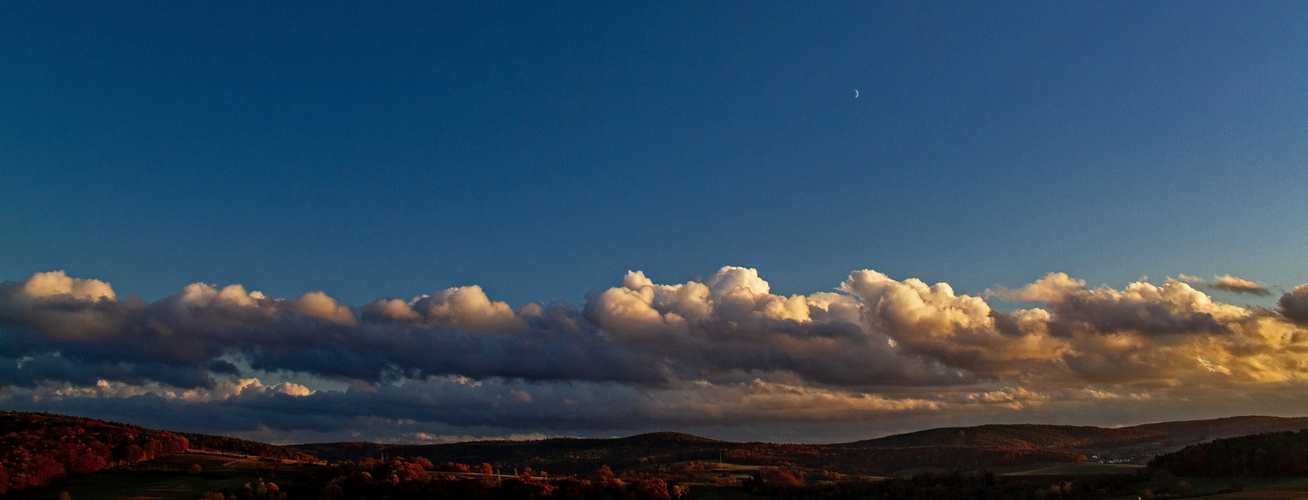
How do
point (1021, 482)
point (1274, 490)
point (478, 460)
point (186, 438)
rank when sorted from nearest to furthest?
1. point (1274, 490)
2. point (1021, 482)
3. point (186, 438)
4. point (478, 460)

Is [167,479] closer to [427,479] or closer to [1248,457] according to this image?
[427,479]

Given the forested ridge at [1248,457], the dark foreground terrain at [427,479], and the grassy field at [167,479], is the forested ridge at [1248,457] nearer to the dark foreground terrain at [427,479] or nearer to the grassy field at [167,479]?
the dark foreground terrain at [427,479]

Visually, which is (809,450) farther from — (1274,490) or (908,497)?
(1274,490)

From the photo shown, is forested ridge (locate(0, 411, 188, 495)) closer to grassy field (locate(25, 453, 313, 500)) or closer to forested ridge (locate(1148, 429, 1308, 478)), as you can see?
grassy field (locate(25, 453, 313, 500))

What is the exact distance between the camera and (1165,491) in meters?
58.2

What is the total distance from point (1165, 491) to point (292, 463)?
6780cm

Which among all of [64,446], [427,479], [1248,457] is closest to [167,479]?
[64,446]

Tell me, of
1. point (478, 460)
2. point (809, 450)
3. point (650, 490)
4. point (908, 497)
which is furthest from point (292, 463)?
point (809, 450)

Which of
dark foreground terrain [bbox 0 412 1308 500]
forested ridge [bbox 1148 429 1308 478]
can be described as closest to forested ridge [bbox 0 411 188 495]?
dark foreground terrain [bbox 0 412 1308 500]

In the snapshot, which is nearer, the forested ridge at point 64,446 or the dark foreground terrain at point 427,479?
the dark foreground terrain at point 427,479

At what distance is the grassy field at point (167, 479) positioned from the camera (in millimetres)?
59375

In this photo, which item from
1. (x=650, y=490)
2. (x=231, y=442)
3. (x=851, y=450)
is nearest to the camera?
(x=650, y=490)

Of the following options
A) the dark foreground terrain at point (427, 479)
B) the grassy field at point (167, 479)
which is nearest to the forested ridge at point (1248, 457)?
the dark foreground terrain at point (427, 479)

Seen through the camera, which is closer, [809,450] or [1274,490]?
[1274,490]
